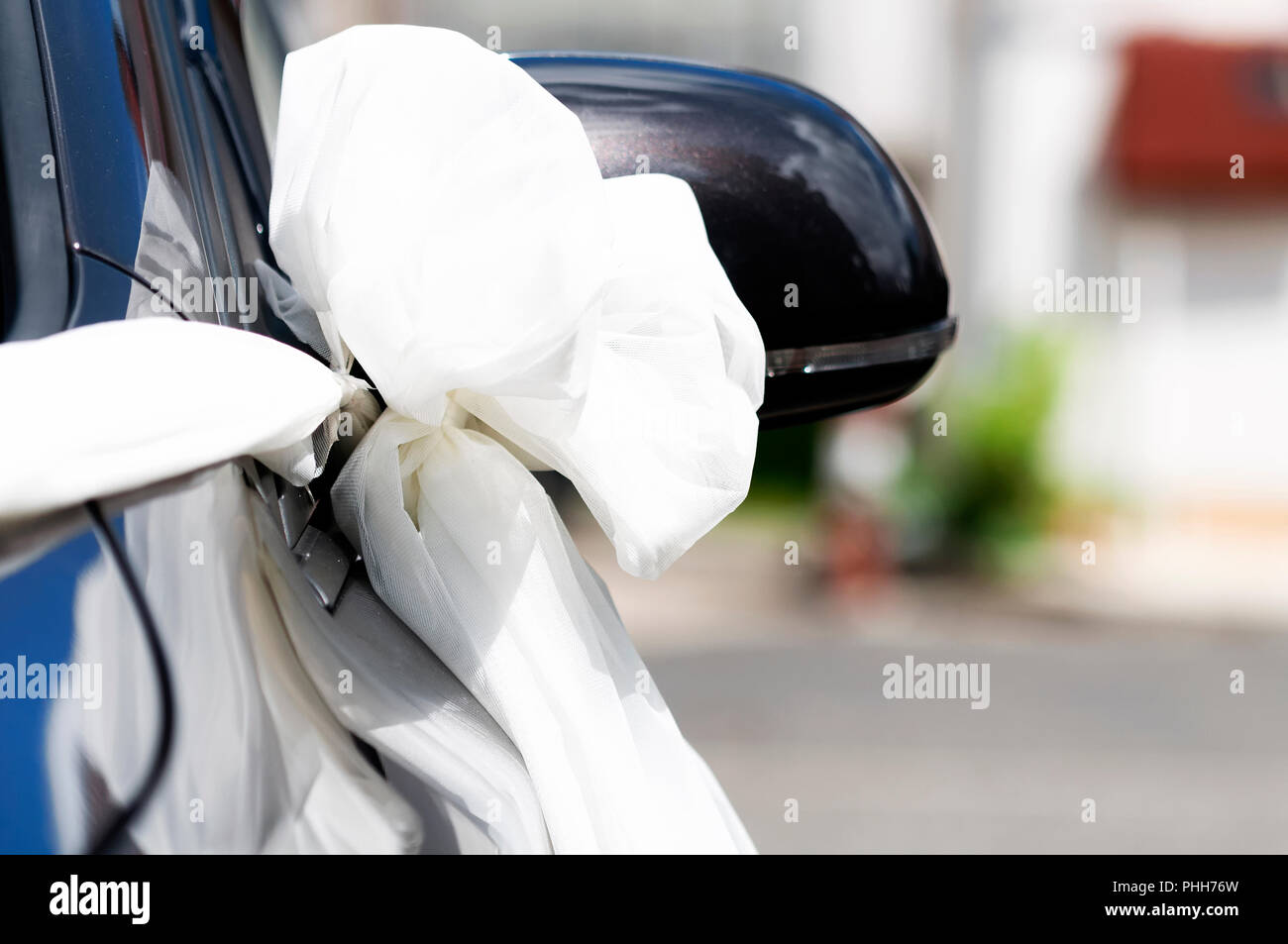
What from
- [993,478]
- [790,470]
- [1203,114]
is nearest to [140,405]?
[993,478]

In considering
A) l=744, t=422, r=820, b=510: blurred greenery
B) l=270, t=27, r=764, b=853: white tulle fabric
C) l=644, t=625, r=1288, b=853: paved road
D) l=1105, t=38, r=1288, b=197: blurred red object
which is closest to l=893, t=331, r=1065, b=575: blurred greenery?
l=744, t=422, r=820, b=510: blurred greenery

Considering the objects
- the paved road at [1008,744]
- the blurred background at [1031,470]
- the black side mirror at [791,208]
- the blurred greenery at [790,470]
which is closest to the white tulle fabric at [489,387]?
the black side mirror at [791,208]

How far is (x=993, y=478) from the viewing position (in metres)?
9.31

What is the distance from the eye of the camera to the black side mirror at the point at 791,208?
3.60 ft

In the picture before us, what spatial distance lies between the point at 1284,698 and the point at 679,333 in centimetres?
693

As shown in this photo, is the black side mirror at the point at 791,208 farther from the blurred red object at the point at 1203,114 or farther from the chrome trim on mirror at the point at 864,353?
the blurred red object at the point at 1203,114

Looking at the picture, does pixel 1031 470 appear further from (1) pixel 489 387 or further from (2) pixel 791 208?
(1) pixel 489 387

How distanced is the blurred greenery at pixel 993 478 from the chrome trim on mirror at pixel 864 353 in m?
8.13

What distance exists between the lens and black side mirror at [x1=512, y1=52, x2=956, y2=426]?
43.2 inches

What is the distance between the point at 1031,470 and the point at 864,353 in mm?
8496

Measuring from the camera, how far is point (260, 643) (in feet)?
1.78

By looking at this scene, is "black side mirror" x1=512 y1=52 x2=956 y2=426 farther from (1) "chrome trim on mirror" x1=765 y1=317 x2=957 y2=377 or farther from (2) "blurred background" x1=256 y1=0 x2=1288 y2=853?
(2) "blurred background" x1=256 y1=0 x2=1288 y2=853
